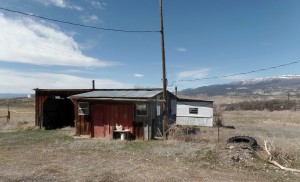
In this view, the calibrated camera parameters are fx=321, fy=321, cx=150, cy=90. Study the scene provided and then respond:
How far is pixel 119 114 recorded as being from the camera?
22188mm

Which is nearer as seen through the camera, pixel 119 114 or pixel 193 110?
pixel 119 114

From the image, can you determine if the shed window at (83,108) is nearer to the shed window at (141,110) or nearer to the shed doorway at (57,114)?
the shed window at (141,110)

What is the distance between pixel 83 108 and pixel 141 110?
15.1 ft

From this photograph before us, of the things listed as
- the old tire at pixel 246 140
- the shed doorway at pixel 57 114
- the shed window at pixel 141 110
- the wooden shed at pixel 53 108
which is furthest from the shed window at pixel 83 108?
the old tire at pixel 246 140

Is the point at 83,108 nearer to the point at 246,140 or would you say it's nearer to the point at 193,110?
the point at 246,140

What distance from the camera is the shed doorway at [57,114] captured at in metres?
30.2

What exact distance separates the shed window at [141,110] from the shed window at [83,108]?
4000 millimetres

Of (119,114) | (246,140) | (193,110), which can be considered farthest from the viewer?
(193,110)

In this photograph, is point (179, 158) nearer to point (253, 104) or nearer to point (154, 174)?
point (154, 174)

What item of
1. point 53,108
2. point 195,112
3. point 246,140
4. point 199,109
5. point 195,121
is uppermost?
point 53,108

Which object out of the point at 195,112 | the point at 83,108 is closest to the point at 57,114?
the point at 83,108

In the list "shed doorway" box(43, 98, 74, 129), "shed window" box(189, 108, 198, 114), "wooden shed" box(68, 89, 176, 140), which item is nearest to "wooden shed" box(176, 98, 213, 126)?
"shed window" box(189, 108, 198, 114)

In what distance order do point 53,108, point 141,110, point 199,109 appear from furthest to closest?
point 199,109
point 53,108
point 141,110

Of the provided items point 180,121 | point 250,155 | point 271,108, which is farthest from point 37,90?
point 271,108
